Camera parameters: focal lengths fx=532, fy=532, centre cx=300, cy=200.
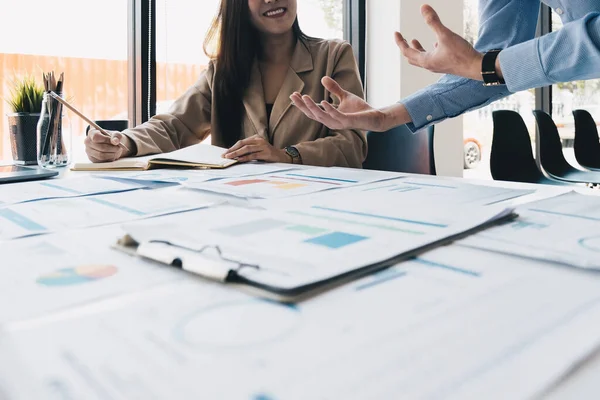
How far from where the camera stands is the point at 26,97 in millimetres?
1419

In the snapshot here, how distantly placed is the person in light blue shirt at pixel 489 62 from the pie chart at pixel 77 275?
2.39 ft

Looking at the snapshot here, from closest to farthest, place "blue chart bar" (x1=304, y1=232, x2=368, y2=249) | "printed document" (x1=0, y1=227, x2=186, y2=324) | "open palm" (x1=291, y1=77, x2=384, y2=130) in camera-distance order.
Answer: "printed document" (x1=0, y1=227, x2=186, y2=324), "blue chart bar" (x1=304, y1=232, x2=368, y2=249), "open palm" (x1=291, y1=77, x2=384, y2=130)

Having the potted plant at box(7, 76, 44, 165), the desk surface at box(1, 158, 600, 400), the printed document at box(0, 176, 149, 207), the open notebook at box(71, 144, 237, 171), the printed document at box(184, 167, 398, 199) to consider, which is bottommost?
the desk surface at box(1, 158, 600, 400)

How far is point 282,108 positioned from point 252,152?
1.33 ft

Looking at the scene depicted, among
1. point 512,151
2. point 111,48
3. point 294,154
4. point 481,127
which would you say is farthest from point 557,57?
point 481,127

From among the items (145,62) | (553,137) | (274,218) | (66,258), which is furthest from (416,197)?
(553,137)

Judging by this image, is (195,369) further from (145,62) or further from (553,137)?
(553,137)

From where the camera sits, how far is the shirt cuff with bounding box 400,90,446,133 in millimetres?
1277

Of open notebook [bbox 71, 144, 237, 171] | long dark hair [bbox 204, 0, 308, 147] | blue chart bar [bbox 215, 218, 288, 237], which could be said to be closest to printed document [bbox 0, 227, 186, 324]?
blue chart bar [bbox 215, 218, 288, 237]

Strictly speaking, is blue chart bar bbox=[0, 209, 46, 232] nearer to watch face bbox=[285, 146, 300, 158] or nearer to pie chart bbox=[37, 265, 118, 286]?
pie chart bbox=[37, 265, 118, 286]

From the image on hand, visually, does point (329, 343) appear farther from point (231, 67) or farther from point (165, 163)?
point (231, 67)

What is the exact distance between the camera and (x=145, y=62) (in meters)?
2.51

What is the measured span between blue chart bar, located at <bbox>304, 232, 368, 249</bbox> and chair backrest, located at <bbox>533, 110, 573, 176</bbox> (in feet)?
8.86

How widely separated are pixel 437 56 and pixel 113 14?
6.44ft
